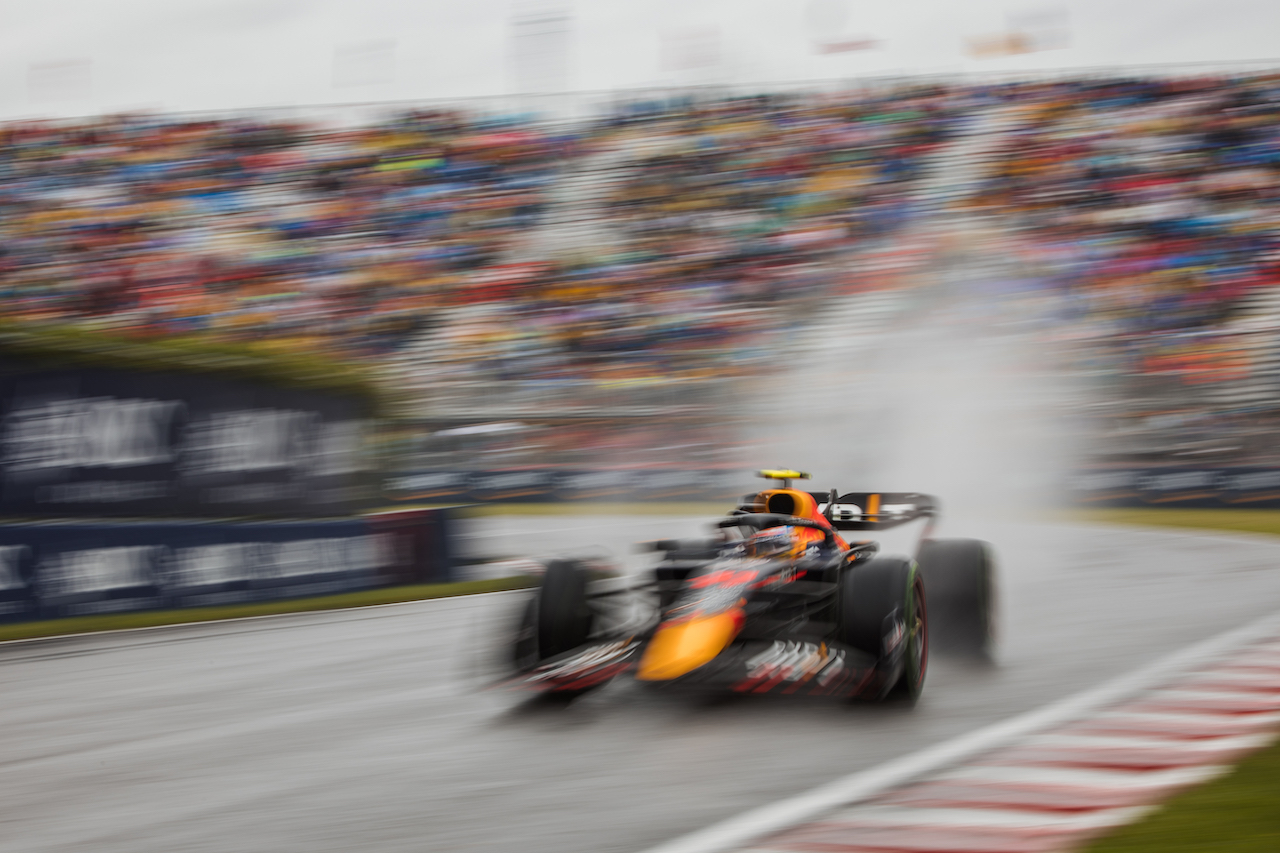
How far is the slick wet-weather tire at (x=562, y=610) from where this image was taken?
511cm

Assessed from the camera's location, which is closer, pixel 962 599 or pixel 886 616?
pixel 886 616

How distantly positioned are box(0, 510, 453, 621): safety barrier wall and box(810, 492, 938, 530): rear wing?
5119 mm

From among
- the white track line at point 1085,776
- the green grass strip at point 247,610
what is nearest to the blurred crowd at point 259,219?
the green grass strip at point 247,610

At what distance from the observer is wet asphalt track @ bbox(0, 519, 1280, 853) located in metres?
3.57

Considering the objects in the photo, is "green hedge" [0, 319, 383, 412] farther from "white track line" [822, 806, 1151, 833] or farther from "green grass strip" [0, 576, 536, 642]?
"white track line" [822, 806, 1151, 833]

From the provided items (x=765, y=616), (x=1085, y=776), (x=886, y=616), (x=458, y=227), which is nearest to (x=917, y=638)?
(x=886, y=616)

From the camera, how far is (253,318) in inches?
789

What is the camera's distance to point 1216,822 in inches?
130

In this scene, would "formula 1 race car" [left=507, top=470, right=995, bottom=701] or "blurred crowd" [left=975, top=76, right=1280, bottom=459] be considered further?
"blurred crowd" [left=975, top=76, right=1280, bottom=459]

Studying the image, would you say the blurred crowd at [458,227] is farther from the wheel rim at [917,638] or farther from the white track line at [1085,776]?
the white track line at [1085,776]

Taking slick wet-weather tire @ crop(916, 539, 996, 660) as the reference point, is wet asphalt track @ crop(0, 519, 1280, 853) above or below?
below

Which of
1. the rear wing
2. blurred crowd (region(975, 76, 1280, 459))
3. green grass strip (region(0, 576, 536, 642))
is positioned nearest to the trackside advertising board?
green grass strip (region(0, 576, 536, 642))

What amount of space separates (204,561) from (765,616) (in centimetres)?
596

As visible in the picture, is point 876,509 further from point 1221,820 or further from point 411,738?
point 1221,820
